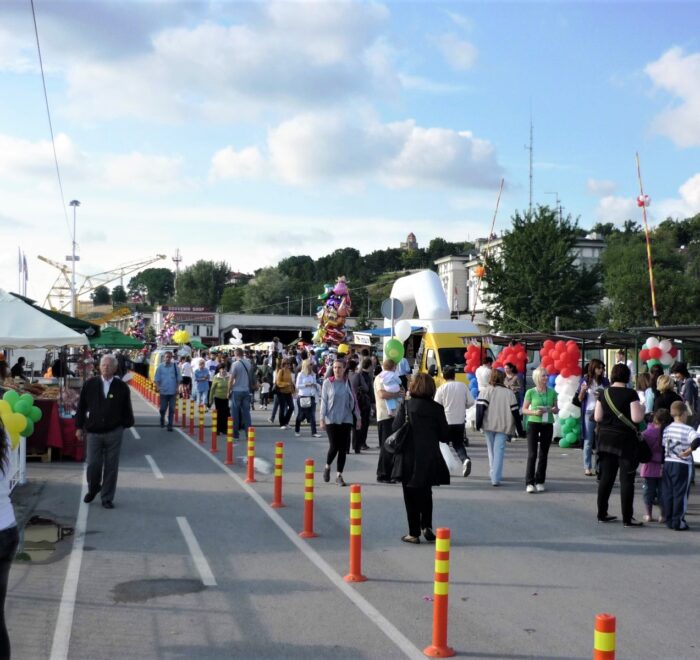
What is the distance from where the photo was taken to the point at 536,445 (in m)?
12.6

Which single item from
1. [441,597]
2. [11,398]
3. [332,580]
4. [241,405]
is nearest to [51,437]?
[11,398]

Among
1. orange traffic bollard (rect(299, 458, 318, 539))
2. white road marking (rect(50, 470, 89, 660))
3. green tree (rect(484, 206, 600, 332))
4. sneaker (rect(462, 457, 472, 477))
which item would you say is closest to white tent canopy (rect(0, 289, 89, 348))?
white road marking (rect(50, 470, 89, 660))

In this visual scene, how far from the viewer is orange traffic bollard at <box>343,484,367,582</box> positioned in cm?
738

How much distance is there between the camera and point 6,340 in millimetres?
15367

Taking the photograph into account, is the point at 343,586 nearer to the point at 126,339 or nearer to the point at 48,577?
the point at 48,577

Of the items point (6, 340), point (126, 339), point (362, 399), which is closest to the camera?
point (6, 340)

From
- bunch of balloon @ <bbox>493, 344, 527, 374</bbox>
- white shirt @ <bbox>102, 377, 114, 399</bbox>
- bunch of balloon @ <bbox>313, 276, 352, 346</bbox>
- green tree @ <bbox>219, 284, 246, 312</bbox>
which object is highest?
green tree @ <bbox>219, 284, 246, 312</bbox>

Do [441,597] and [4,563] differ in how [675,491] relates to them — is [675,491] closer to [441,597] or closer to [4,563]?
[441,597]

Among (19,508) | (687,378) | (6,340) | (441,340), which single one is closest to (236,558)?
(19,508)

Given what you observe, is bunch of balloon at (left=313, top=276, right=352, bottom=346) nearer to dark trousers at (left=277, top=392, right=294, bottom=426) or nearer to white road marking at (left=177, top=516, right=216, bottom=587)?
dark trousers at (left=277, top=392, right=294, bottom=426)

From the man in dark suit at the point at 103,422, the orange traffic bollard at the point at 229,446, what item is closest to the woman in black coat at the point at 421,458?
the man in dark suit at the point at 103,422

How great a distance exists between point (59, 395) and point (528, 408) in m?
8.80

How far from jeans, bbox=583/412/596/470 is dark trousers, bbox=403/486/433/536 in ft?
21.2

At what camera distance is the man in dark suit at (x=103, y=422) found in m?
11.2
